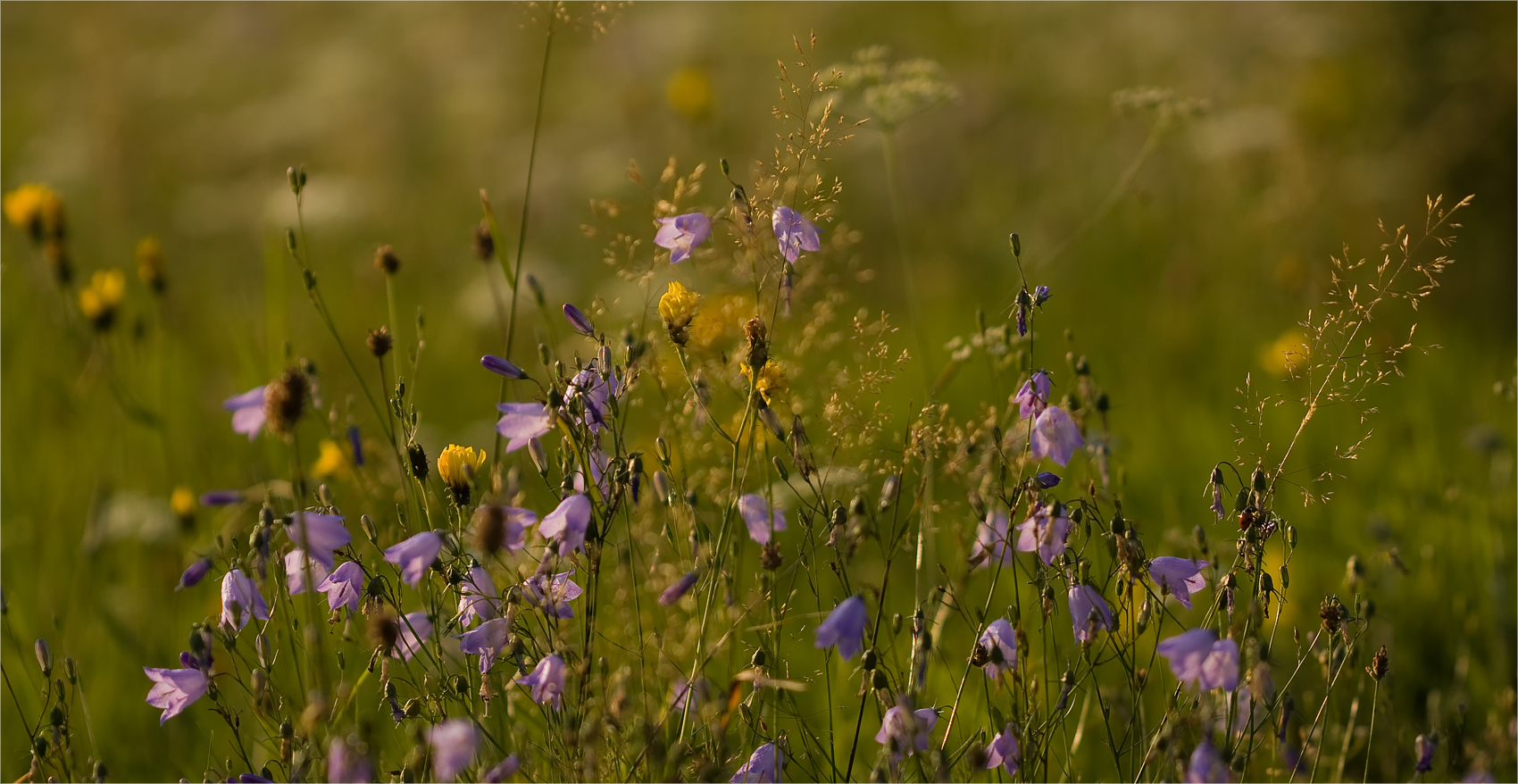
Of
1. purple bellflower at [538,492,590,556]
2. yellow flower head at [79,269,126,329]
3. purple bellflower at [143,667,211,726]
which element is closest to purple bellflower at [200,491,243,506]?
purple bellflower at [143,667,211,726]

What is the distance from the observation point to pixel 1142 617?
1.20 meters

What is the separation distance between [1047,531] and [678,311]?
0.49m

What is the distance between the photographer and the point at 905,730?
1033 mm

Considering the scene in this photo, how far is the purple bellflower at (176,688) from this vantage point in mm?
1229

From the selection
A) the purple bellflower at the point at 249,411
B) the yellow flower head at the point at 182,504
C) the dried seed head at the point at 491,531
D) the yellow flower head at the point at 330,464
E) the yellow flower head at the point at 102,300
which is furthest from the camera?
the yellow flower head at the point at 102,300

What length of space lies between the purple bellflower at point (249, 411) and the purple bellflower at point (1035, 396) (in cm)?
98

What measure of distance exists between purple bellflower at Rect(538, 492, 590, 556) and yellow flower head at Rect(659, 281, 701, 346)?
9.3 inches

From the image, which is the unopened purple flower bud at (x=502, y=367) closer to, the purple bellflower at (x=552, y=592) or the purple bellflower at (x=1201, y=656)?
the purple bellflower at (x=552, y=592)

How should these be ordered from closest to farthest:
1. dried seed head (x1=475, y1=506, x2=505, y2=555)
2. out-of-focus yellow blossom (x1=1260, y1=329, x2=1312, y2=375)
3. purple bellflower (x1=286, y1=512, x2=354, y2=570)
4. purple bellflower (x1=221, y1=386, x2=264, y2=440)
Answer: dried seed head (x1=475, y1=506, x2=505, y2=555), purple bellflower (x1=286, y1=512, x2=354, y2=570), purple bellflower (x1=221, y1=386, x2=264, y2=440), out-of-focus yellow blossom (x1=1260, y1=329, x2=1312, y2=375)

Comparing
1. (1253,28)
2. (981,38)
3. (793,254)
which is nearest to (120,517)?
(793,254)

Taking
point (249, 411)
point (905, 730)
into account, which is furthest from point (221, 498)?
point (905, 730)

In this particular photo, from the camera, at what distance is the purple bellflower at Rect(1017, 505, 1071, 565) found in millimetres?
1138

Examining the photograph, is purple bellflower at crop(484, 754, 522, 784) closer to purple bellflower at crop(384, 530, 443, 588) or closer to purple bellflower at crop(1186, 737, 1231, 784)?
purple bellflower at crop(384, 530, 443, 588)

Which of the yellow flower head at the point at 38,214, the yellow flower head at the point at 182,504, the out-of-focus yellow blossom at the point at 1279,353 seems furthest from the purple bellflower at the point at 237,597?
the out-of-focus yellow blossom at the point at 1279,353
